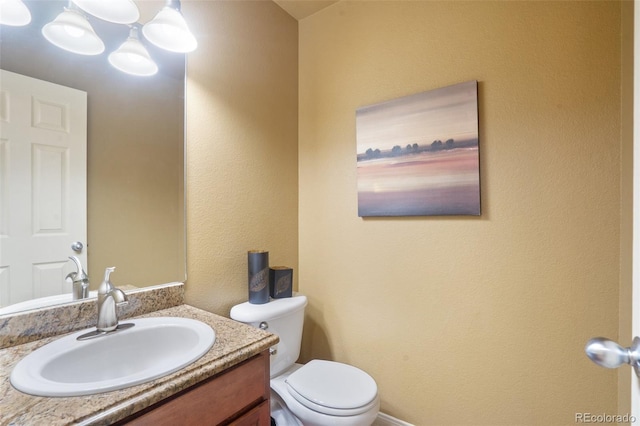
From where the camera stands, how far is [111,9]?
1.02m

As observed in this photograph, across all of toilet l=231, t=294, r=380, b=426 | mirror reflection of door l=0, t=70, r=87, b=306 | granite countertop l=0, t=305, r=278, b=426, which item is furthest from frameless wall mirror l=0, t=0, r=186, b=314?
toilet l=231, t=294, r=380, b=426

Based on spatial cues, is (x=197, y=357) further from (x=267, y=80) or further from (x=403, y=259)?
(x=267, y=80)

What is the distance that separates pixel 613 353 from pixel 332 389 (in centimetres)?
107

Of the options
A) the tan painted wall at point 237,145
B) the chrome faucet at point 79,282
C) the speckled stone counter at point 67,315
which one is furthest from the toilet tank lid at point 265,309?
the chrome faucet at point 79,282

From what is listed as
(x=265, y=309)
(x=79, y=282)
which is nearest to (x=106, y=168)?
(x=79, y=282)

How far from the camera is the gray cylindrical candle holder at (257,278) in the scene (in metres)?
1.50

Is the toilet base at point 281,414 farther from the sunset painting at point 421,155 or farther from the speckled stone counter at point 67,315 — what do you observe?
the sunset painting at point 421,155

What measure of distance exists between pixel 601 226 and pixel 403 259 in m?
0.79

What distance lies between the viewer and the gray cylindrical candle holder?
1502 mm

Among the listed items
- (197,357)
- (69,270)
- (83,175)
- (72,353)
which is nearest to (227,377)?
(197,357)

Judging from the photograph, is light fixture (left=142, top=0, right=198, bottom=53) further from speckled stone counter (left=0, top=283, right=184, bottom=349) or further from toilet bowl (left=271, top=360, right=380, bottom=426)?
toilet bowl (left=271, top=360, right=380, bottom=426)

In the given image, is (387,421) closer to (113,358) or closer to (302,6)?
(113,358)

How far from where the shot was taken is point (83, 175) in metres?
1.08

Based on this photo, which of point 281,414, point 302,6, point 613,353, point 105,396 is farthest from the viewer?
point 302,6
